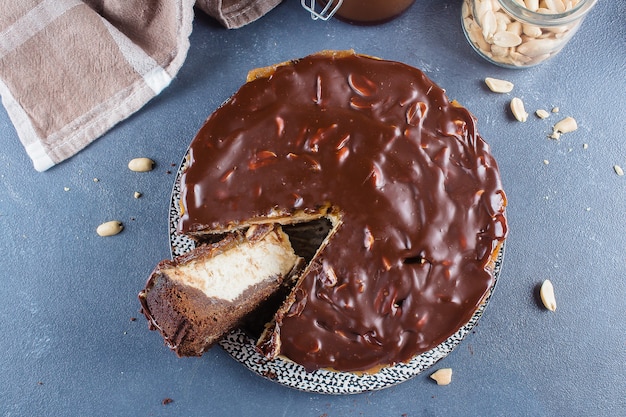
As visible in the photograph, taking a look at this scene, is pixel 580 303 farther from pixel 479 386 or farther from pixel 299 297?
pixel 299 297

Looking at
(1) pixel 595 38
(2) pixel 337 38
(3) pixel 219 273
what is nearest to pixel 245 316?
(3) pixel 219 273

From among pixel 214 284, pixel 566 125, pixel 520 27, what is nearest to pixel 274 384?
pixel 214 284

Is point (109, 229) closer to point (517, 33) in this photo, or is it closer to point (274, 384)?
point (274, 384)

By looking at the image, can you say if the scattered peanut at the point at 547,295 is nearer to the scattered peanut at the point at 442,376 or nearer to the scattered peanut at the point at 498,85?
the scattered peanut at the point at 442,376

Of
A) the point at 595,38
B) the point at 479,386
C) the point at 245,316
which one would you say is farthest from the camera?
the point at 595,38

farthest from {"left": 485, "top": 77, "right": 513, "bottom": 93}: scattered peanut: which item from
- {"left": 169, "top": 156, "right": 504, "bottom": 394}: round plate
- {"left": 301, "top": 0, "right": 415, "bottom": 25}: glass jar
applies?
{"left": 169, "top": 156, "right": 504, "bottom": 394}: round plate

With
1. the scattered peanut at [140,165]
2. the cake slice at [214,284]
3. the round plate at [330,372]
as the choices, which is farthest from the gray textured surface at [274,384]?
the cake slice at [214,284]

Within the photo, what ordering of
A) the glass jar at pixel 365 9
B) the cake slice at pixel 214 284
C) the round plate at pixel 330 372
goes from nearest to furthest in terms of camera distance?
1. the cake slice at pixel 214 284
2. the round plate at pixel 330 372
3. the glass jar at pixel 365 9
